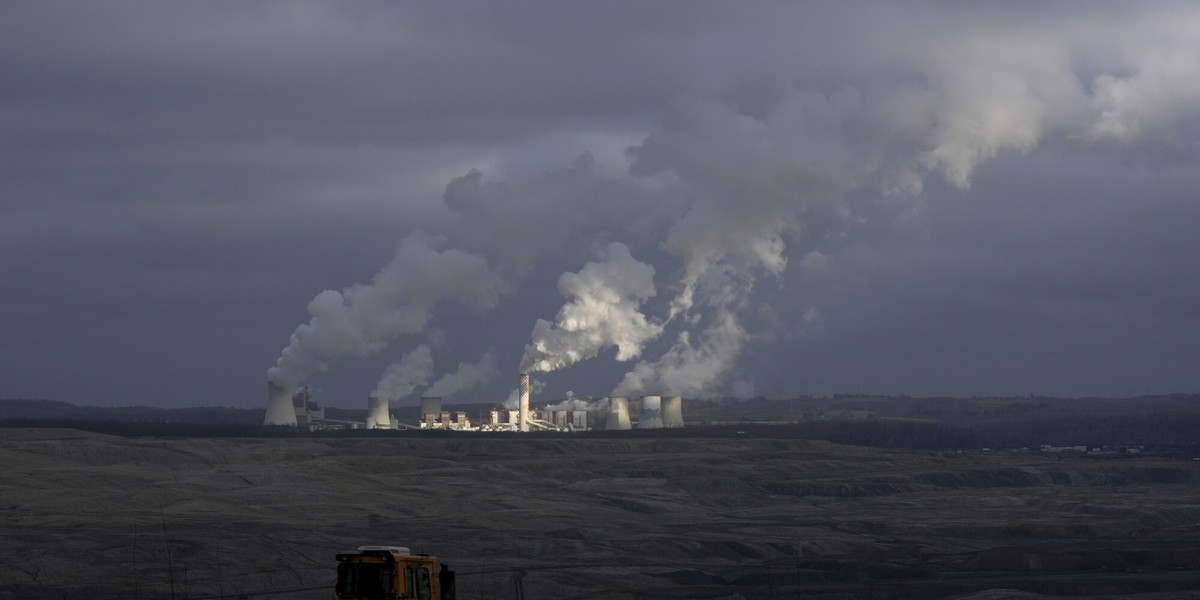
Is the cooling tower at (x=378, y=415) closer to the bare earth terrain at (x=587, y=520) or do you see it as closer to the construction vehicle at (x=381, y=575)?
the bare earth terrain at (x=587, y=520)

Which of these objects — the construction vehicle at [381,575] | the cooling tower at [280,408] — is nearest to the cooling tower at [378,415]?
the cooling tower at [280,408]

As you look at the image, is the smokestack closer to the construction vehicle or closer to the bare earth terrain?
the bare earth terrain

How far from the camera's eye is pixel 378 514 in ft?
322

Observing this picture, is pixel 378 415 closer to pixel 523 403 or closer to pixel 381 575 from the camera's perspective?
pixel 523 403

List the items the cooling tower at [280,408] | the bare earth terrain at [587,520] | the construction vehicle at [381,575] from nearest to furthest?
the construction vehicle at [381,575] < the bare earth terrain at [587,520] < the cooling tower at [280,408]

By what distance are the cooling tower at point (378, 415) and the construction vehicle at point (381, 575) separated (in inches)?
6510

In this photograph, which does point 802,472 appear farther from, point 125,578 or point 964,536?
point 125,578

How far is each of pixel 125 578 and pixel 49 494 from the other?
3751cm

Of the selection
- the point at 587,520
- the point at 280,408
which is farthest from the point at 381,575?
the point at 280,408

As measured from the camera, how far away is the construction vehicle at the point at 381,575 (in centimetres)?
2881

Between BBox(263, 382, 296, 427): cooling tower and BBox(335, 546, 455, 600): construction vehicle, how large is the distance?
496ft

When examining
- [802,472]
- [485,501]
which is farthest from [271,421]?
[485,501]

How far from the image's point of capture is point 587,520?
99188 mm

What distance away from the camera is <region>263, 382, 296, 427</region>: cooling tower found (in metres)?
179
